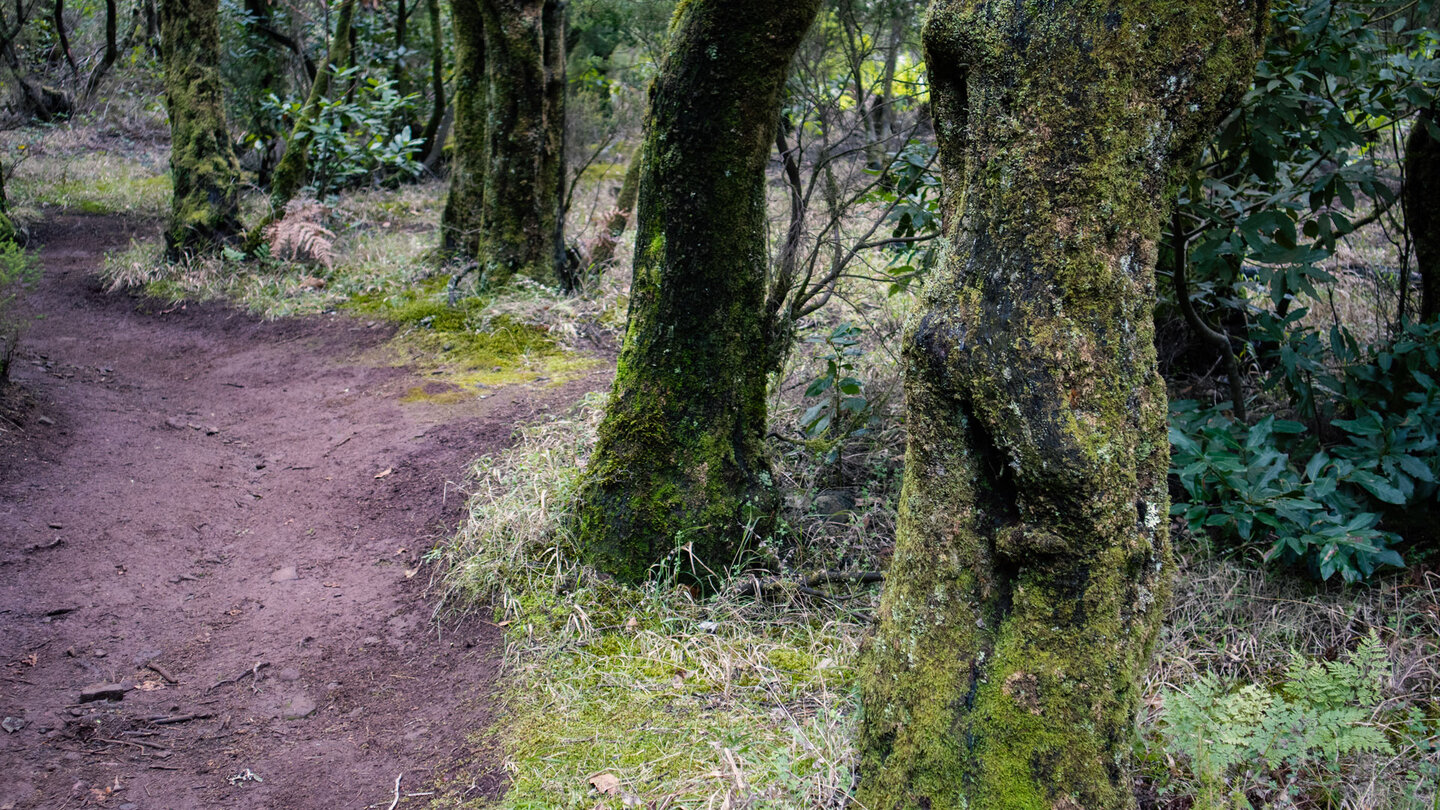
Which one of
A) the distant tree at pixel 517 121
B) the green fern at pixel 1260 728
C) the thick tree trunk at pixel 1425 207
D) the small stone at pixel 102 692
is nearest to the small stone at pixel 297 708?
the small stone at pixel 102 692

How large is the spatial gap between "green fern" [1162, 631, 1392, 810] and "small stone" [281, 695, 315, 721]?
9.75 ft

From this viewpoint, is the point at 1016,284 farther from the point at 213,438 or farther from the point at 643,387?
the point at 213,438

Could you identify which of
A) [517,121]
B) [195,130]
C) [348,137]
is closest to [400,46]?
[348,137]

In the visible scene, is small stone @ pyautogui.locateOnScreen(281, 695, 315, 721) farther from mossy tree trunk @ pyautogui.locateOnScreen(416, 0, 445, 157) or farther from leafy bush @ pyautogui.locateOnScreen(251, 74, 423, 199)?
mossy tree trunk @ pyautogui.locateOnScreen(416, 0, 445, 157)

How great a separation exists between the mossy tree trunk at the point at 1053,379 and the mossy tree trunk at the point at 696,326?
1.48m

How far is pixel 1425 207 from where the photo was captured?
13.8ft

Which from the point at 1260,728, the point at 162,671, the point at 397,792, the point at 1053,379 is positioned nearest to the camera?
the point at 1053,379

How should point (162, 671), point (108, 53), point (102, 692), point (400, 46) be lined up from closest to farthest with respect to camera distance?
1. point (102, 692)
2. point (162, 671)
3. point (400, 46)
4. point (108, 53)

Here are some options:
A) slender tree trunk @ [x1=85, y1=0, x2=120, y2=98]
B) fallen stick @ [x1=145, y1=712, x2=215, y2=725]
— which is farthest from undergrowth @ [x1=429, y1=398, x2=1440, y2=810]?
slender tree trunk @ [x1=85, y1=0, x2=120, y2=98]

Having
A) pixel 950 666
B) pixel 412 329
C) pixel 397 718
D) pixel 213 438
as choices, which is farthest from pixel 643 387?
pixel 412 329

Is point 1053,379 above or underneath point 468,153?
underneath

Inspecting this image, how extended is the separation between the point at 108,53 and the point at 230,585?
44.6 ft

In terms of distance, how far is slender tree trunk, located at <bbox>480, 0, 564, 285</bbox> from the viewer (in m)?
7.18

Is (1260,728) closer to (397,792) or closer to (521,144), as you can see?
(397,792)
